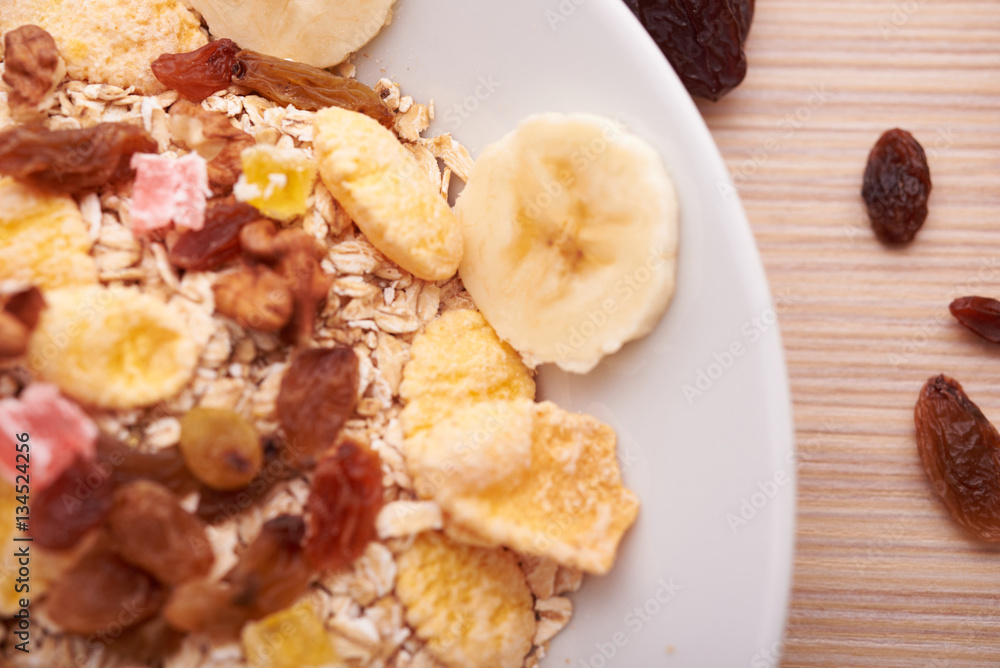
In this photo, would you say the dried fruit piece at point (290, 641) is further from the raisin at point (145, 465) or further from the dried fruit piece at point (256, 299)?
the dried fruit piece at point (256, 299)

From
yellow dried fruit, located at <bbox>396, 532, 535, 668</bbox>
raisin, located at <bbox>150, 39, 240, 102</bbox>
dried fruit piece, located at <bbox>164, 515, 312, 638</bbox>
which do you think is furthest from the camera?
raisin, located at <bbox>150, 39, 240, 102</bbox>

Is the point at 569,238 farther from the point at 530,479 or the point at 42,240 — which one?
the point at 42,240

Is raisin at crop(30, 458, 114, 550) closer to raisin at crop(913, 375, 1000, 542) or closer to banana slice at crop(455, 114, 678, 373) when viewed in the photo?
banana slice at crop(455, 114, 678, 373)

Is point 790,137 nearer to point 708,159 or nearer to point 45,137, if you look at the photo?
point 708,159

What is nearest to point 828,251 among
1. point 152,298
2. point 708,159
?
point 708,159

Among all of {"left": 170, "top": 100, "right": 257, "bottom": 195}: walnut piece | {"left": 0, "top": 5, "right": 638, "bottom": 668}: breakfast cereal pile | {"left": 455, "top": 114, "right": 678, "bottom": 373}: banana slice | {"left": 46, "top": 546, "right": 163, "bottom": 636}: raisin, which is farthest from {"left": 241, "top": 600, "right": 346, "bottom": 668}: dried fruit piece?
{"left": 170, "top": 100, "right": 257, "bottom": 195}: walnut piece
